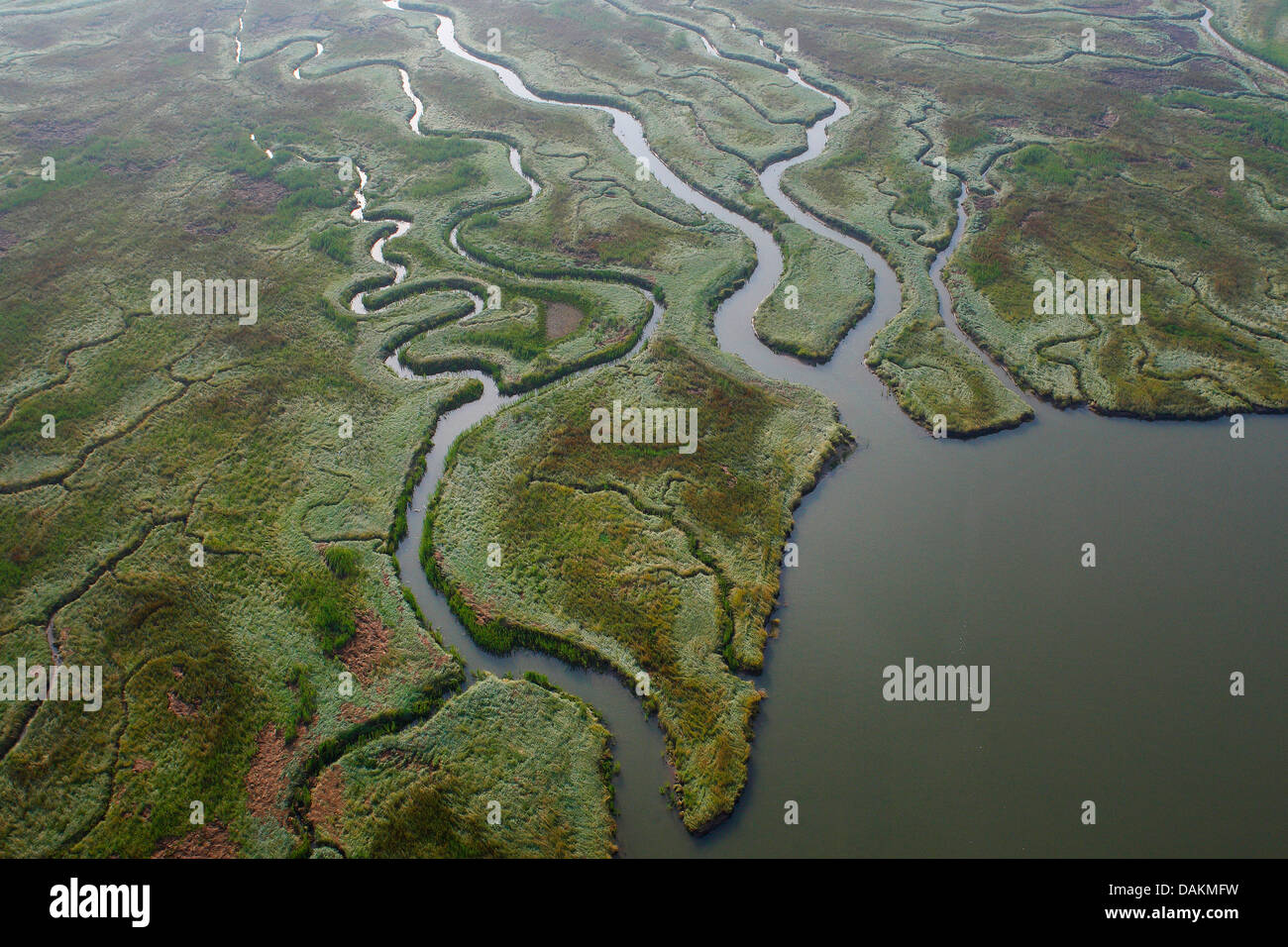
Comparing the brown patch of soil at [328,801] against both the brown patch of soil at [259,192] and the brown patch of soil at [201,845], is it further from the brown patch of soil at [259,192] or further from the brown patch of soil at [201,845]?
the brown patch of soil at [259,192]

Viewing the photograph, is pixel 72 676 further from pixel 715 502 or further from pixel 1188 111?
pixel 1188 111

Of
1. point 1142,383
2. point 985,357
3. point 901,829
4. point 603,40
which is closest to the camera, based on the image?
Answer: point 901,829

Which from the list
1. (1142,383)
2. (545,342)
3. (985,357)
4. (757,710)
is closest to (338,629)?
(757,710)

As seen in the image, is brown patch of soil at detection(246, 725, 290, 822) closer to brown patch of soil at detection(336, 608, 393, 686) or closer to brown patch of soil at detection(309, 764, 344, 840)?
brown patch of soil at detection(309, 764, 344, 840)

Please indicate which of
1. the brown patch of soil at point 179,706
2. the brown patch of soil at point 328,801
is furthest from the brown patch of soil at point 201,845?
the brown patch of soil at point 179,706

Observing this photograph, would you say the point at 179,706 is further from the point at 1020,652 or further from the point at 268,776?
the point at 1020,652

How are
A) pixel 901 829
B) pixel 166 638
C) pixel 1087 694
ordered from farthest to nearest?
pixel 166 638 < pixel 1087 694 < pixel 901 829

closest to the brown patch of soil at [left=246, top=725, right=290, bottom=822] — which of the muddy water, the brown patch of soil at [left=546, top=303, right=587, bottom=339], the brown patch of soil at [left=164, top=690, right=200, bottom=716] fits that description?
the brown patch of soil at [left=164, top=690, right=200, bottom=716]

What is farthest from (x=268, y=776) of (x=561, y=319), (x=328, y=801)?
(x=561, y=319)

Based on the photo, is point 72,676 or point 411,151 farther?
point 411,151
